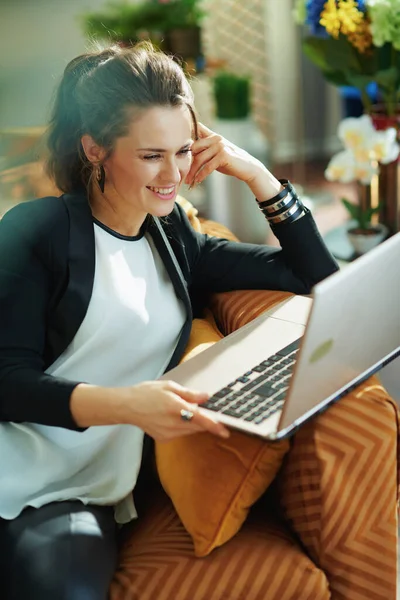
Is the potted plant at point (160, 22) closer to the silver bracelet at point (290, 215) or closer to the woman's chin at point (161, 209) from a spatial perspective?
the silver bracelet at point (290, 215)

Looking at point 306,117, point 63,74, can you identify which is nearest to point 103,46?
point 63,74

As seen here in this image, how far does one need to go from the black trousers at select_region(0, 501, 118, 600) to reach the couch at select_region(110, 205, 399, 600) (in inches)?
2.1

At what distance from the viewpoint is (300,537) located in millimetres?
1195

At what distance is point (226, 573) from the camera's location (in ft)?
3.69

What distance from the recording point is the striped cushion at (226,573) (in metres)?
1.12

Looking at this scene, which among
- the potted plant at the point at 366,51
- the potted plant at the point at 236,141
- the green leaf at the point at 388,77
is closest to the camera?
the potted plant at the point at 366,51

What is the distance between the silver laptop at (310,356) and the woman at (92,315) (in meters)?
0.09

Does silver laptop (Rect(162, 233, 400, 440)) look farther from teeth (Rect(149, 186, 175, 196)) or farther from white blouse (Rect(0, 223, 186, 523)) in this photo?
teeth (Rect(149, 186, 175, 196))

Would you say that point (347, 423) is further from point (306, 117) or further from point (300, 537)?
point (306, 117)

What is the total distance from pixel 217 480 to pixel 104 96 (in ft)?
2.04

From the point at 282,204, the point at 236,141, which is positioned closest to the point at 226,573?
the point at 282,204

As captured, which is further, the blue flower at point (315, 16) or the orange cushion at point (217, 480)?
the blue flower at point (315, 16)

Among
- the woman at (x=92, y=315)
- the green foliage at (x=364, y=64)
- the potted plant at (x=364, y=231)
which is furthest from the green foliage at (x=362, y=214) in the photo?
the woman at (x=92, y=315)

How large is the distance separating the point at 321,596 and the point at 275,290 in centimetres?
62
